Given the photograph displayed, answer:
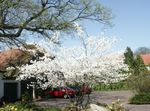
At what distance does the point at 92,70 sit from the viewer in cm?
2086

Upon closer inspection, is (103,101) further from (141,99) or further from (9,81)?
(9,81)

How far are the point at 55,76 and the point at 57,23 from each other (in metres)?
11.5

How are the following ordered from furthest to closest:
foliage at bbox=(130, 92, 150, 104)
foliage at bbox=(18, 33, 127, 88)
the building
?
the building → foliage at bbox=(130, 92, 150, 104) → foliage at bbox=(18, 33, 127, 88)

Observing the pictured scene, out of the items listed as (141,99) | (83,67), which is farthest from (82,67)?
(141,99)

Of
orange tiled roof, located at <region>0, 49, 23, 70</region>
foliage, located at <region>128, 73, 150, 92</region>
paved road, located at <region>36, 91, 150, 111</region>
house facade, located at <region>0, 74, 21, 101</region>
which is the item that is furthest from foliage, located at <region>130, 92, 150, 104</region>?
orange tiled roof, located at <region>0, 49, 23, 70</region>

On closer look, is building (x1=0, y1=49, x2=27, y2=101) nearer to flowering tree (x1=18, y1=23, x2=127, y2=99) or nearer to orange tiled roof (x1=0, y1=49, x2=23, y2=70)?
orange tiled roof (x1=0, y1=49, x2=23, y2=70)

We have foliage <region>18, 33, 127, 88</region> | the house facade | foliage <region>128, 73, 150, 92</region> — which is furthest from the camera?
the house facade

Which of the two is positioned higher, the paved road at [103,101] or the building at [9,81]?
the building at [9,81]

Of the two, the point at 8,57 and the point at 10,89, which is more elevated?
the point at 8,57

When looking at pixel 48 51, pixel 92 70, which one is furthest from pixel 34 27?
pixel 92 70

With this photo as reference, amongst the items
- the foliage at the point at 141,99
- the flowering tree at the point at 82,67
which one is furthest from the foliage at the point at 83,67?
the foliage at the point at 141,99

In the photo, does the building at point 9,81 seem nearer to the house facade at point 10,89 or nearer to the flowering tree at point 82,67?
the house facade at point 10,89

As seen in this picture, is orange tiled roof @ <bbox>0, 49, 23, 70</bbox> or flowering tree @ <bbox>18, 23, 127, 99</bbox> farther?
orange tiled roof @ <bbox>0, 49, 23, 70</bbox>

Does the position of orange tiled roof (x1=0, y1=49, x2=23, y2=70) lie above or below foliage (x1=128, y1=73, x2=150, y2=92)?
above
